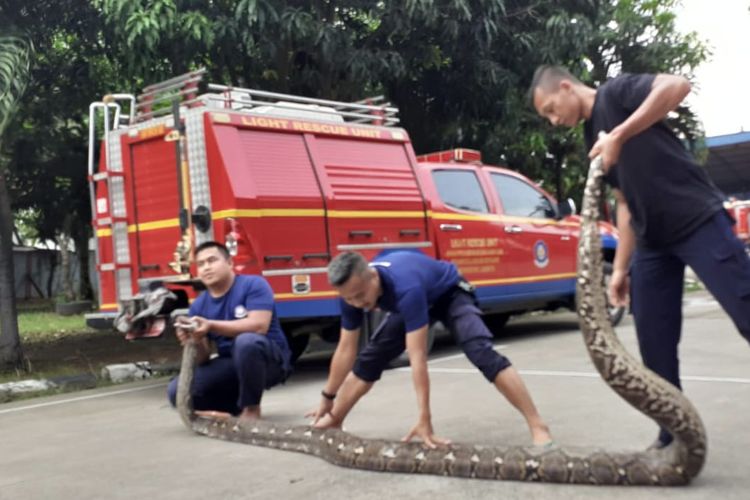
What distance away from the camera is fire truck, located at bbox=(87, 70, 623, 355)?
24.3ft

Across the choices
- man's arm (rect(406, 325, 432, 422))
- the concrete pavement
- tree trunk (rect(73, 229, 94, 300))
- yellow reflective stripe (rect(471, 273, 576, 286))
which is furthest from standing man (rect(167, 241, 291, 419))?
tree trunk (rect(73, 229, 94, 300))

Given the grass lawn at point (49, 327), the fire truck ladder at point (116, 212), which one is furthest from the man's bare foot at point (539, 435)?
the grass lawn at point (49, 327)

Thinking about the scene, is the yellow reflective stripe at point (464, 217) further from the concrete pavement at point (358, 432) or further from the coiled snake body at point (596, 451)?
the coiled snake body at point (596, 451)

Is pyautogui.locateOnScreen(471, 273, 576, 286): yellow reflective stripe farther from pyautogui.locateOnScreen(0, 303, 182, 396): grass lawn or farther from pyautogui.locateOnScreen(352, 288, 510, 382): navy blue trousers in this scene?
pyautogui.locateOnScreen(352, 288, 510, 382): navy blue trousers

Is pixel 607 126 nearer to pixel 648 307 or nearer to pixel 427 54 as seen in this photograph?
pixel 648 307

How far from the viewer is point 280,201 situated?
7516mm

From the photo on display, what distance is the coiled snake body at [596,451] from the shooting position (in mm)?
3506

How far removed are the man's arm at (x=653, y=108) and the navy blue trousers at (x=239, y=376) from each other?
2.78 metres

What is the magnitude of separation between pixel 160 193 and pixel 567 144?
33.6 ft

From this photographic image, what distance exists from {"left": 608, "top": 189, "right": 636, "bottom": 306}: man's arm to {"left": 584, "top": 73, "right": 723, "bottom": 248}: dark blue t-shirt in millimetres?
171

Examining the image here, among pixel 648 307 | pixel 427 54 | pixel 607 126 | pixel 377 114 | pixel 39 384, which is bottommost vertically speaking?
pixel 39 384

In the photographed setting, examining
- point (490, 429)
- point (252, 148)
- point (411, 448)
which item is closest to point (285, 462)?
point (411, 448)

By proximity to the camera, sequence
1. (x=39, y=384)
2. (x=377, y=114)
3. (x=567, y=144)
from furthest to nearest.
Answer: (x=567, y=144)
(x=377, y=114)
(x=39, y=384)

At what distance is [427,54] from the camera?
38.1ft
